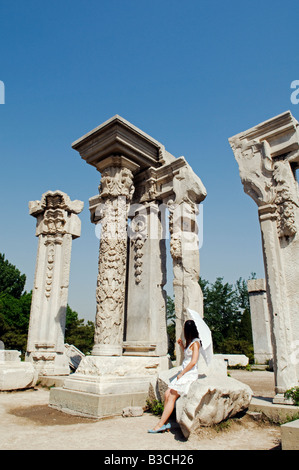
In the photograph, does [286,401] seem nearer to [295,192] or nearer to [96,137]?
[295,192]

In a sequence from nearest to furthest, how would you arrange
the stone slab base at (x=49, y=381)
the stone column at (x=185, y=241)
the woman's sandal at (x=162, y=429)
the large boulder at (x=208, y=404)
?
the large boulder at (x=208, y=404), the woman's sandal at (x=162, y=429), the stone column at (x=185, y=241), the stone slab base at (x=49, y=381)

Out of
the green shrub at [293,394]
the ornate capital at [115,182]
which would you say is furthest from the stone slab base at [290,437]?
the ornate capital at [115,182]

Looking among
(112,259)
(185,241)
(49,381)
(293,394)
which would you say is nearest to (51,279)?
(49,381)

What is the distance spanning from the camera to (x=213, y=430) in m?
3.90

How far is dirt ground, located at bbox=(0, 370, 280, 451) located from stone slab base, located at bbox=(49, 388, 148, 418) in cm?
13

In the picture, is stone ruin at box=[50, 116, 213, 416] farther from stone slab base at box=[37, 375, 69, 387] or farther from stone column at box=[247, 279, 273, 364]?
stone column at box=[247, 279, 273, 364]

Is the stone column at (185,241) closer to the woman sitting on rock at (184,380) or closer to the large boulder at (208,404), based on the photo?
the woman sitting on rock at (184,380)

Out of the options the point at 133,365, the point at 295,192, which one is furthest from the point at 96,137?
the point at 133,365

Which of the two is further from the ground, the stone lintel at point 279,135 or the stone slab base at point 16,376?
the stone lintel at point 279,135

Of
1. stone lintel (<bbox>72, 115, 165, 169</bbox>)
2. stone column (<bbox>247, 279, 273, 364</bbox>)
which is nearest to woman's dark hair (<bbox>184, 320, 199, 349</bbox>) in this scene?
stone lintel (<bbox>72, 115, 165, 169</bbox>)

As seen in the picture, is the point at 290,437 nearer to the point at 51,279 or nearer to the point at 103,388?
the point at 103,388

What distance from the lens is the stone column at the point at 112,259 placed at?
20.2 ft

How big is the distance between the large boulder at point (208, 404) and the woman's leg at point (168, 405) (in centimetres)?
10

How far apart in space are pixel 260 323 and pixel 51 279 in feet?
30.7
